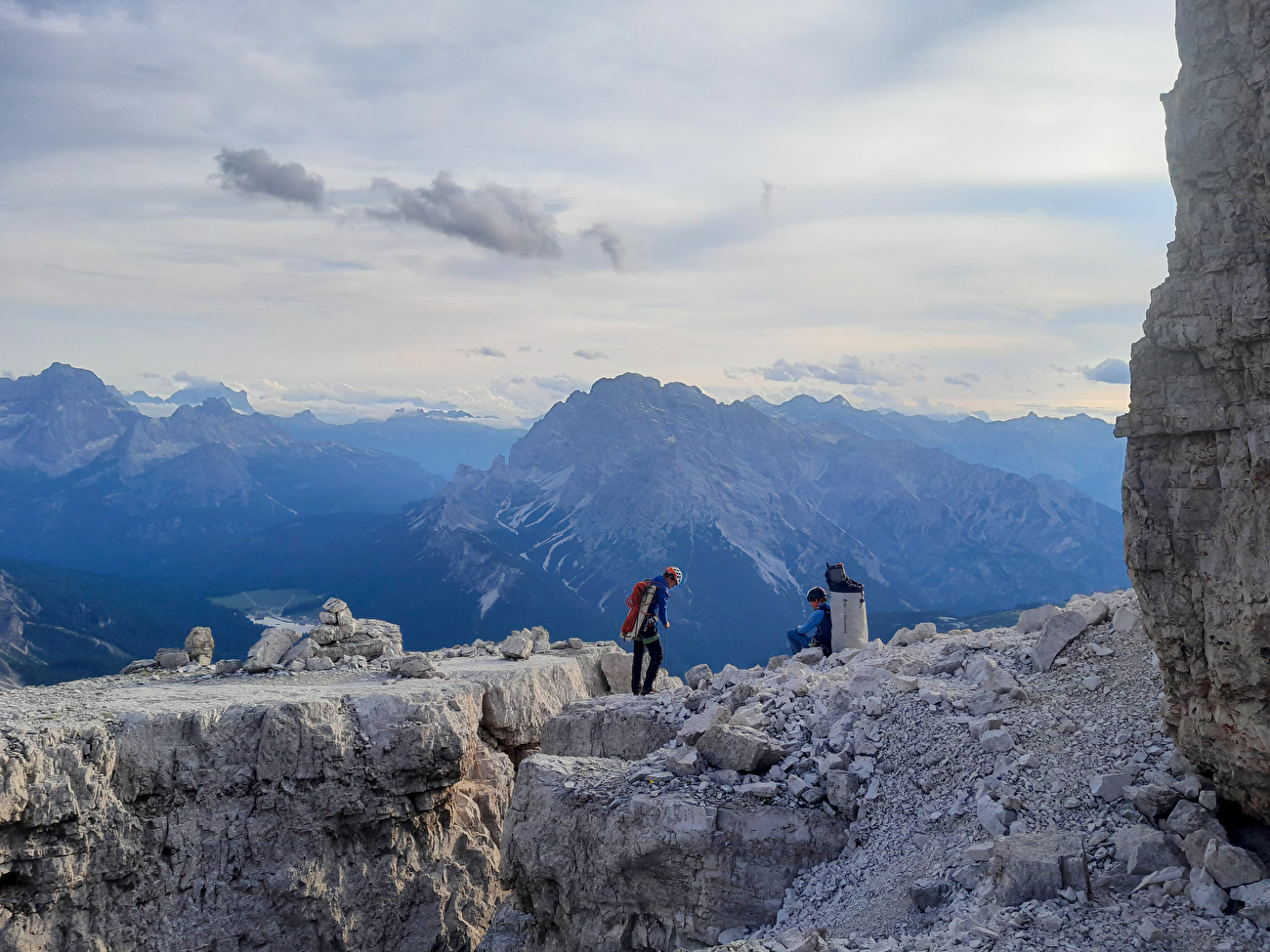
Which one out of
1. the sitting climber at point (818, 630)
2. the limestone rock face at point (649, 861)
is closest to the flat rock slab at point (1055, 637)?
the limestone rock face at point (649, 861)

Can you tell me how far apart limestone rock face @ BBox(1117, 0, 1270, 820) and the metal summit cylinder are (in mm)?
10170

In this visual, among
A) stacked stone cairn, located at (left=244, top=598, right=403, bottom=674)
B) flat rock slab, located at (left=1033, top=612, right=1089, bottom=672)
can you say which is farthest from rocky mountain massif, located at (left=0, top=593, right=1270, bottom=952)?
stacked stone cairn, located at (left=244, top=598, right=403, bottom=674)

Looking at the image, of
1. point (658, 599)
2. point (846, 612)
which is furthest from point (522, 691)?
point (846, 612)

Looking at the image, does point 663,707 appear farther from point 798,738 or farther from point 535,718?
point 535,718

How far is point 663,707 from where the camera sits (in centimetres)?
1634

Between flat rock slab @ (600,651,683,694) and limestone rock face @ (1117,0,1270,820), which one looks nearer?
limestone rock face @ (1117,0,1270,820)

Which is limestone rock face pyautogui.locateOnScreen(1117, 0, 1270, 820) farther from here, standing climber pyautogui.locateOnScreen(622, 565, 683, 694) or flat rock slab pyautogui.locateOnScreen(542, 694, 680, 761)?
standing climber pyautogui.locateOnScreen(622, 565, 683, 694)

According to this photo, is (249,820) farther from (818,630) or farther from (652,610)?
(818,630)

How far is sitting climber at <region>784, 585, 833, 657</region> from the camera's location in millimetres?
20297

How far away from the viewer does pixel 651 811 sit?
1227 cm

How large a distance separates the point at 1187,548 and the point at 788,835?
6682 mm

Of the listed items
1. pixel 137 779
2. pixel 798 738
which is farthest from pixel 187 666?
pixel 798 738

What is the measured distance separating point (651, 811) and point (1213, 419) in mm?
9045

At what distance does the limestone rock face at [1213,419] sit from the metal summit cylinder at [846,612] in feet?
33.4
